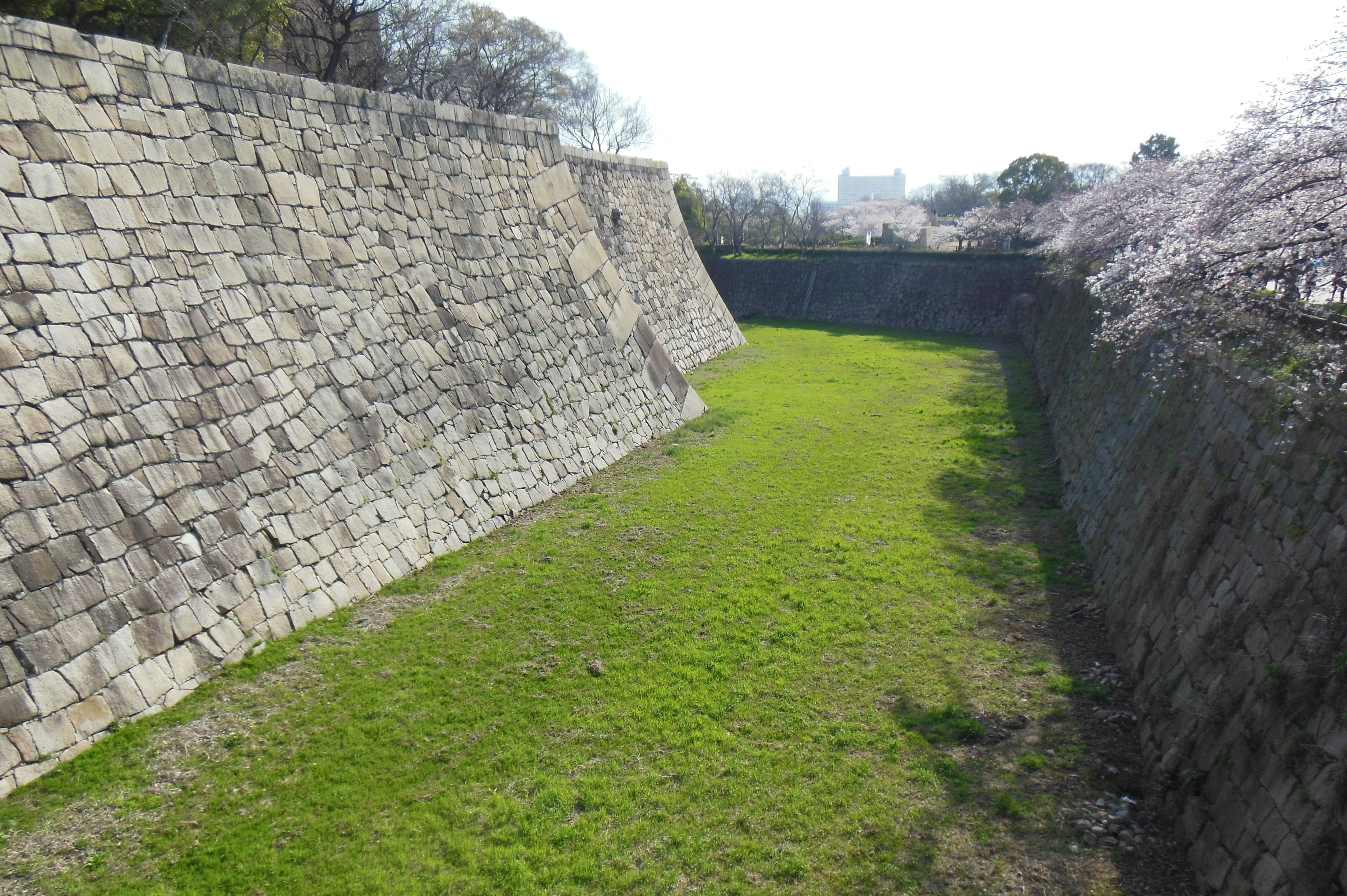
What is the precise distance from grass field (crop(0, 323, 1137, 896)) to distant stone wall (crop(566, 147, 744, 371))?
11107mm

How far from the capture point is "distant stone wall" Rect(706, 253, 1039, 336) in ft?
106

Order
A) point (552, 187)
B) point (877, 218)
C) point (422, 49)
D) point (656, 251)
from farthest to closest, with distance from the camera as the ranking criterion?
1. point (877, 218)
2. point (422, 49)
3. point (656, 251)
4. point (552, 187)

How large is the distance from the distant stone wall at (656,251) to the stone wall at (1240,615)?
1398cm

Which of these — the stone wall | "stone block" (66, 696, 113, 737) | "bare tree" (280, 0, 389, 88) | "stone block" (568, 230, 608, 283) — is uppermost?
"bare tree" (280, 0, 389, 88)

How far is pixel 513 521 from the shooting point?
10.7m

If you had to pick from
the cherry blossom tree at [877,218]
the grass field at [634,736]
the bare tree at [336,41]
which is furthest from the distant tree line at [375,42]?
the cherry blossom tree at [877,218]

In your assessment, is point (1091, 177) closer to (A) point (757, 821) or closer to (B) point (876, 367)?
(B) point (876, 367)

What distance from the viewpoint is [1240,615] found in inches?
208

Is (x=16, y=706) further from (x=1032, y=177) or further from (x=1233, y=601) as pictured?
(x=1032, y=177)

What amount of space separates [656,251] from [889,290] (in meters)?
15.9

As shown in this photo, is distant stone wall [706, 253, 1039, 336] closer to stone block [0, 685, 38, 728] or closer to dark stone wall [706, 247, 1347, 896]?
dark stone wall [706, 247, 1347, 896]

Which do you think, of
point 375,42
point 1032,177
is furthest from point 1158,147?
point 375,42

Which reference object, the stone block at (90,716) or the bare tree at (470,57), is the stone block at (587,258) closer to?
the stone block at (90,716)

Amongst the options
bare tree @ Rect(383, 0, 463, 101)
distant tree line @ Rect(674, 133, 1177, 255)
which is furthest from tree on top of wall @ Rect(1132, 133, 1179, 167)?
bare tree @ Rect(383, 0, 463, 101)
